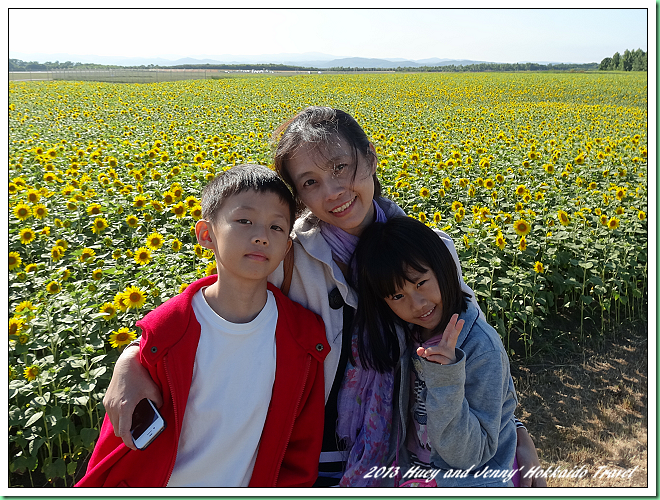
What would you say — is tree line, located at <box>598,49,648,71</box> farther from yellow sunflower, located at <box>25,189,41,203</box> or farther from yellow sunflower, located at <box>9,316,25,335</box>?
yellow sunflower, located at <box>9,316,25,335</box>

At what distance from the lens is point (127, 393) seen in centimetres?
149

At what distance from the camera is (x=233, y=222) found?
1.59 metres

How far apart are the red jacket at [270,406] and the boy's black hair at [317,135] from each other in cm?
45

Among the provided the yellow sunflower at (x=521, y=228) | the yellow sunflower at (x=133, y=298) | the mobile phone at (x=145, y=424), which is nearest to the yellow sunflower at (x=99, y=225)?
the yellow sunflower at (x=133, y=298)

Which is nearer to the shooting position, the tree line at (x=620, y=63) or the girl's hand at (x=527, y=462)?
the girl's hand at (x=527, y=462)

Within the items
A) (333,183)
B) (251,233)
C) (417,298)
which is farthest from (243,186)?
(417,298)

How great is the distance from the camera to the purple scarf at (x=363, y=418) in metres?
1.67

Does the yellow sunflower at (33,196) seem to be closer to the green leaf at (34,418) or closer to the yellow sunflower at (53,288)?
the yellow sunflower at (53,288)

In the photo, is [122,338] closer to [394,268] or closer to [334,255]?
[334,255]

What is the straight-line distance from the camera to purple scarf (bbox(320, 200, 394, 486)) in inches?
65.6

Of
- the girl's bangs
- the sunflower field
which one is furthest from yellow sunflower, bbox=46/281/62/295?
the girl's bangs

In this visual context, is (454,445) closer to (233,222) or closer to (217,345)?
(217,345)

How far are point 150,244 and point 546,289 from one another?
2.56 m

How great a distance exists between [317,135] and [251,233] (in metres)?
0.40
